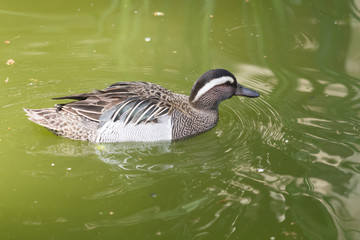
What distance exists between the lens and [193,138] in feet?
25.6

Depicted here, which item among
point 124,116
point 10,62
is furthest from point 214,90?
point 10,62

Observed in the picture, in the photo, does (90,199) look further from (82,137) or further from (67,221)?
(82,137)

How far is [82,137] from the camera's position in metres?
7.51

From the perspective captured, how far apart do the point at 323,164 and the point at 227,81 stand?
1.79m

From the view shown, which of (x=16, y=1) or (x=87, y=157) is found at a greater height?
(x=16, y=1)

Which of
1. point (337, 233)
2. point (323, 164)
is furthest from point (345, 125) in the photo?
point (337, 233)

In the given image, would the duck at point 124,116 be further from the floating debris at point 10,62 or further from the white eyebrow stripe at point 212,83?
the floating debris at point 10,62

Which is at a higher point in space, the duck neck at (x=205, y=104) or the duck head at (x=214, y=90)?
the duck head at (x=214, y=90)

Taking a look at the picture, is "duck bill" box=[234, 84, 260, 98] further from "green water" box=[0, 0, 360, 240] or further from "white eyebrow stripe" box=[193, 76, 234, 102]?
"green water" box=[0, 0, 360, 240]

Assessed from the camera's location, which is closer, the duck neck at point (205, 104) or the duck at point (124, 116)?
the duck at point (124, 116)

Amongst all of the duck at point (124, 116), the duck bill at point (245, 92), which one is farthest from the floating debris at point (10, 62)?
the duck bill at point (245, 92)

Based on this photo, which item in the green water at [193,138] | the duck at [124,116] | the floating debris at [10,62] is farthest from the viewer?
the floating debris at [10,62]

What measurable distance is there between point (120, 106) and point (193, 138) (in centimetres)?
110

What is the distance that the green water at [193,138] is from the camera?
235 inches
